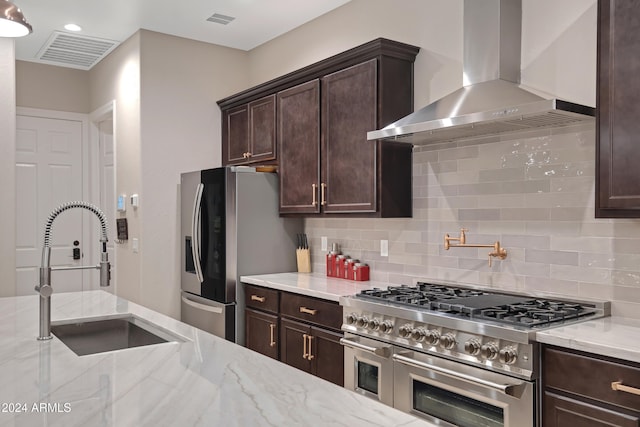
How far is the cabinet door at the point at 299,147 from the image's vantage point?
3.89 m

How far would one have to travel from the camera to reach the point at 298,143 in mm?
4055

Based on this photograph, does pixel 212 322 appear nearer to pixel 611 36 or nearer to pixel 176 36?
pixel 176 36

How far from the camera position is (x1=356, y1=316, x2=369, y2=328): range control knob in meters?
2.97

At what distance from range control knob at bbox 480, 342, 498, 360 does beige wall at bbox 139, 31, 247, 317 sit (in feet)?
10.2

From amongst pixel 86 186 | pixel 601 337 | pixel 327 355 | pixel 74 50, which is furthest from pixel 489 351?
pixel 86 186

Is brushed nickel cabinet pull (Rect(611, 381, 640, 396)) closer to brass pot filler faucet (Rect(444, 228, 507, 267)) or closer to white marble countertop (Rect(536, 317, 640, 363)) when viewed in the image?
white marble countertop (Rect(536, 317, 640, 363))

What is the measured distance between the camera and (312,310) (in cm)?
343

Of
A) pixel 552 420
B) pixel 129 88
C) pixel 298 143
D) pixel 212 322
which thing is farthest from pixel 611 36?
pixel 129 88

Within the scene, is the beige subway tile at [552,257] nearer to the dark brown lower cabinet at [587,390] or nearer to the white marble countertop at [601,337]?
the white marble countertop at [601,337]

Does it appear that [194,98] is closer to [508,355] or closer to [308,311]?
[308,311]

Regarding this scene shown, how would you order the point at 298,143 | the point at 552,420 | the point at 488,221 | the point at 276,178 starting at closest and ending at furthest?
the point at 552,420, the point at 488,221, the point at 298,143, the point at 276,178

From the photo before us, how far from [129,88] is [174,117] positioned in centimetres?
49

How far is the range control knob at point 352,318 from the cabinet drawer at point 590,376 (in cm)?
110

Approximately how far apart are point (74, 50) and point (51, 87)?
74 centimetres
